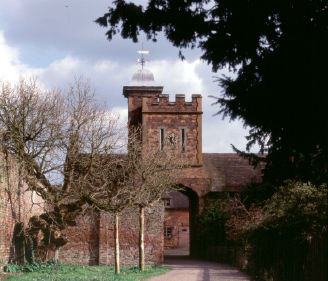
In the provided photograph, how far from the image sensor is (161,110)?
36.6 meters

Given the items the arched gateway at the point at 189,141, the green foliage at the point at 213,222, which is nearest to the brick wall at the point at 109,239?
the green foliage at the point at 213,222

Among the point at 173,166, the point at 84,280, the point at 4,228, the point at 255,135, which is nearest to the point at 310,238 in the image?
the point at 255,135

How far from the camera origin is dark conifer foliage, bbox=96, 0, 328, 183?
729cm

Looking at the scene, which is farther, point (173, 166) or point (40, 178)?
point (173, 166)

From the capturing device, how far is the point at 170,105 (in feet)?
121

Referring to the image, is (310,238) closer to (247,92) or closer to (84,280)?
(247,92)

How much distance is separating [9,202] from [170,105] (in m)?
20.0

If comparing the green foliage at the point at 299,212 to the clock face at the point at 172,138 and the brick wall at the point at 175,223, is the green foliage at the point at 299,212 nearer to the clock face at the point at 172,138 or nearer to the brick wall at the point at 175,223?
the clock face at the point at 172,138

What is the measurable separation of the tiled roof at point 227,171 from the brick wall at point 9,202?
1867 centimetres

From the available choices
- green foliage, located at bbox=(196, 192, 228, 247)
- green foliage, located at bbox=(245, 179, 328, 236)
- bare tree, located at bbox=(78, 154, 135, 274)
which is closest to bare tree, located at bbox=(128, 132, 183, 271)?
bare tree, located at bbox=(78, 154, 135, 274)

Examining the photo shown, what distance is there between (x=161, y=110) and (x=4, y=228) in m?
20.2

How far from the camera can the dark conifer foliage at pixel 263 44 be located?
729 centimetres

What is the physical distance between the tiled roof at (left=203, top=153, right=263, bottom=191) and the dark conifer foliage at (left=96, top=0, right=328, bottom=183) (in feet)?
90.7

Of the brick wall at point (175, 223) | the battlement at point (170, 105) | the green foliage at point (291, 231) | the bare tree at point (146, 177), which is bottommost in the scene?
the brick wall at point (175, 223)
